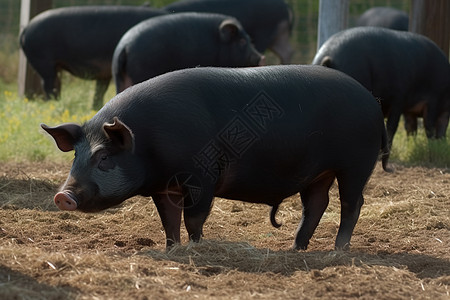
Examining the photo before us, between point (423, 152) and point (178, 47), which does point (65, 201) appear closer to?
point (423, 152)

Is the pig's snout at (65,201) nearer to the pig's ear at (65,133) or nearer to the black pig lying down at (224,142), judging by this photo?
the black pig lying down at (224,142)

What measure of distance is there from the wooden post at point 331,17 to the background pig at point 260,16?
3900 millimetres

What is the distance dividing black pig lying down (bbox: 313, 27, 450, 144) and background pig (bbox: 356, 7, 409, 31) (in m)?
5.58

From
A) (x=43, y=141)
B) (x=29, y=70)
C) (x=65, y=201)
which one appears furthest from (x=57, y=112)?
(x=65, y=201)

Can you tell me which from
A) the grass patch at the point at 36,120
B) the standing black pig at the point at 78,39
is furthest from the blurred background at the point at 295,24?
the standing black pig at the point at 78,39

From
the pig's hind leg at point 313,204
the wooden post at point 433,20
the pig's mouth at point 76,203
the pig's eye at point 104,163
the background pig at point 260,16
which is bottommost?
the background pig at point 260,16

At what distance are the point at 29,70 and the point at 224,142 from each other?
8.44 metres

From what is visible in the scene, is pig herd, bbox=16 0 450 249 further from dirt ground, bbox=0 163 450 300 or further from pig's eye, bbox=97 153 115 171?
dirt ground, bbox=0 163 450 300

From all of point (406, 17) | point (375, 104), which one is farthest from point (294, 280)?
point (406, 17)

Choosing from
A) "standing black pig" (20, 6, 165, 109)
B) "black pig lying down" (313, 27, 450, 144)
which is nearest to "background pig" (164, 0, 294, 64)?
"standing black pig" (20, 6, 165, 109)

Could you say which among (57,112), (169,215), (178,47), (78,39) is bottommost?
(57,112)

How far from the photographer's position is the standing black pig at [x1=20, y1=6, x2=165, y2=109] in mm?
11648

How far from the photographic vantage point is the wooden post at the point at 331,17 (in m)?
8.76

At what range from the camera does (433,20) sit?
9227 mm
